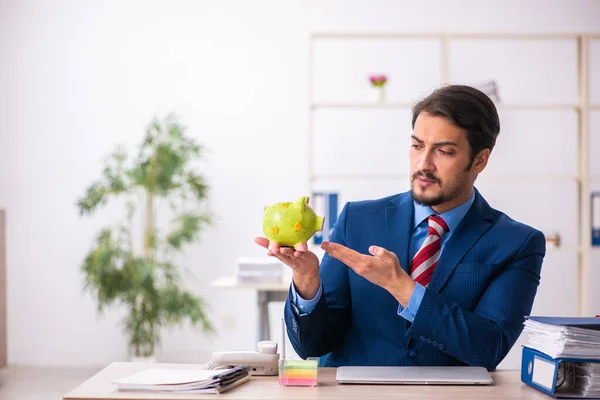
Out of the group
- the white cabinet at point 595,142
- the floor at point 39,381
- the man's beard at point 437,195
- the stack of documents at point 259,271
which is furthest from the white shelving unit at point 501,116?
the man's beard at point 437,195

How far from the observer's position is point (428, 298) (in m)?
1.75

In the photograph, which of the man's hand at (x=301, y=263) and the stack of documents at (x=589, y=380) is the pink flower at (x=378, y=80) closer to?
the man's hand at (x=301, y=263)

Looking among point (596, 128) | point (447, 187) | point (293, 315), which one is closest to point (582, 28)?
point (596, 128)

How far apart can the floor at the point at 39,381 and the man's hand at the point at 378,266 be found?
10.2ft

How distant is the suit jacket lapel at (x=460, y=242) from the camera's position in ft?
6.32

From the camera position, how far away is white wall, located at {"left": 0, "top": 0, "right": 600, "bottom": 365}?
17.5ft

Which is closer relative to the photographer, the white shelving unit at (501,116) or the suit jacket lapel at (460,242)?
the suit jacket lapel at (460,242)

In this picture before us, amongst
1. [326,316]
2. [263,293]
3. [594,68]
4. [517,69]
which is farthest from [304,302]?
[594,68]

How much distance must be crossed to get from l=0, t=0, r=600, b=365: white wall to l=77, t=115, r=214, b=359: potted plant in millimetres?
347

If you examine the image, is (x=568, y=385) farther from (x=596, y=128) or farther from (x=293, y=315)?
(x=596, y=128)

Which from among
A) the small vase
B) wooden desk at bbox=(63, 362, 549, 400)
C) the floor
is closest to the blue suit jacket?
wooden desk at bbox=(63, 362, 549, 400)

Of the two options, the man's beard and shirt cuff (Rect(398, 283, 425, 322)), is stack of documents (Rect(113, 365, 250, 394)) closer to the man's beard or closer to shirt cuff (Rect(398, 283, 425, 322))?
shirt cuff (Rect(398, 283, 425, 322))

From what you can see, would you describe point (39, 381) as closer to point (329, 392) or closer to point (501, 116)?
point (501, 116)

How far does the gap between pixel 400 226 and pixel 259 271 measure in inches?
88.7
